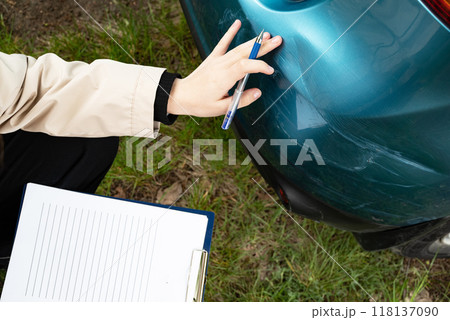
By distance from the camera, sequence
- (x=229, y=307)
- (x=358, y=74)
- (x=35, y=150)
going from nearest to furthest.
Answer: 1. (x=358, y=74)
2. (x=35, y=150)
3. (x=229, y=307)

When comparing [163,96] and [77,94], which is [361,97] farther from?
[77,94]

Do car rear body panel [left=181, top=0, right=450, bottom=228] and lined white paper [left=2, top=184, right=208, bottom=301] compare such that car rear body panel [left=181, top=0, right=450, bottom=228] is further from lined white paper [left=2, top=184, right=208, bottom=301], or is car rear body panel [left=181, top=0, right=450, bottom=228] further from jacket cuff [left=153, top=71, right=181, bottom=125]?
lined white paper [left=2, top=184, right=208, bottom=301]

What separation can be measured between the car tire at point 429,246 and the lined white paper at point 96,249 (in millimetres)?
718

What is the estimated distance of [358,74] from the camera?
0.89 meters

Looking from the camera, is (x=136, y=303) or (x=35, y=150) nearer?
(x=136, y=303)

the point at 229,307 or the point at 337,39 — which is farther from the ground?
the point at 337,39

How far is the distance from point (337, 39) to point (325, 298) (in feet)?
3.68

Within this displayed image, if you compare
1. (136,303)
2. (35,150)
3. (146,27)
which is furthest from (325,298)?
(146,27)

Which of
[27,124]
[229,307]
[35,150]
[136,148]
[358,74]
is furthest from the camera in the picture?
[136,148]

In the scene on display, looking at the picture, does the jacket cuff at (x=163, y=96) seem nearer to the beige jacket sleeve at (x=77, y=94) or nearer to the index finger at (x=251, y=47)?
the beige jacket sleeve at (x=77, y=94)

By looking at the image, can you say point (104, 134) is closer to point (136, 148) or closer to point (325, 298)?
point (136, 148)

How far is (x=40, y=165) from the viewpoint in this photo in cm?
133

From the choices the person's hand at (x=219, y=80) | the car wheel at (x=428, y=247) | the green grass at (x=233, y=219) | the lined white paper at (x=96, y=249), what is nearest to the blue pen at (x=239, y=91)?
the person's hand at (x=219, y=80)

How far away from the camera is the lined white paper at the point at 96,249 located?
120 cm
